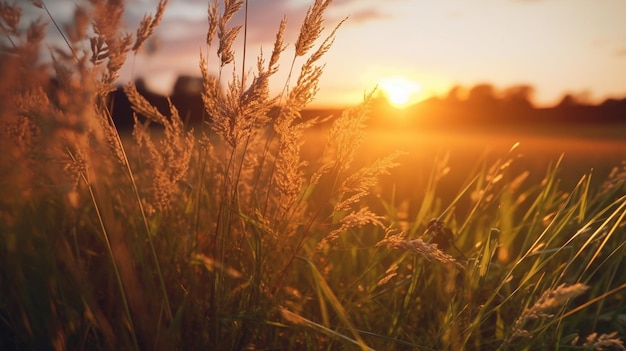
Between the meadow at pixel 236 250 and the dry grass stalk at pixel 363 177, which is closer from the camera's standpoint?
the meadow at pixel 236 250

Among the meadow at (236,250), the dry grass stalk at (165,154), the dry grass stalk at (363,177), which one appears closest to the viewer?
the meadow at (236,250)

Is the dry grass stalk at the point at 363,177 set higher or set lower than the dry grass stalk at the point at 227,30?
lower

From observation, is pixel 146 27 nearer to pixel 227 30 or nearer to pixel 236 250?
pixel 227 30

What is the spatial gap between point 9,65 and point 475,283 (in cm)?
137

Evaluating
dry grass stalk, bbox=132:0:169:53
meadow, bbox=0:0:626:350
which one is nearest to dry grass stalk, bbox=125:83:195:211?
meadow, bbox=0:0:626:350

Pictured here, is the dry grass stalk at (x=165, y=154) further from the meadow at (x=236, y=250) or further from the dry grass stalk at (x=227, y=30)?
the dry grass stalk at (x=227, y=30)

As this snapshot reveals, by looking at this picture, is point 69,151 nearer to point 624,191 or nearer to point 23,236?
point 23,236

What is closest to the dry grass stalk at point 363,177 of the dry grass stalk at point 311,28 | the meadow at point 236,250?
the meadow at point 236,250

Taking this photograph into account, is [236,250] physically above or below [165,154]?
below

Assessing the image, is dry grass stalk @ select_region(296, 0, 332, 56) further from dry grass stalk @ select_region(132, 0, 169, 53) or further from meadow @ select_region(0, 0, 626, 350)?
dry grass stalk @ select_region(132, 0, 169, 53)

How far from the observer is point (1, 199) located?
2.61 meters

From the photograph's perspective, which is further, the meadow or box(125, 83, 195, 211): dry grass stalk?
box(125, 83, 195, 211): dry grass stalk

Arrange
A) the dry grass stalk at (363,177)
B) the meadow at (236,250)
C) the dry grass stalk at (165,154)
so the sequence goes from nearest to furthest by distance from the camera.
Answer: the meadow at (236,250) < the dry grass stalk at (363,177) < the dry grass stalk at (165,154)

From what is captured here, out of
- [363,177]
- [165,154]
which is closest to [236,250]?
[165,154]
